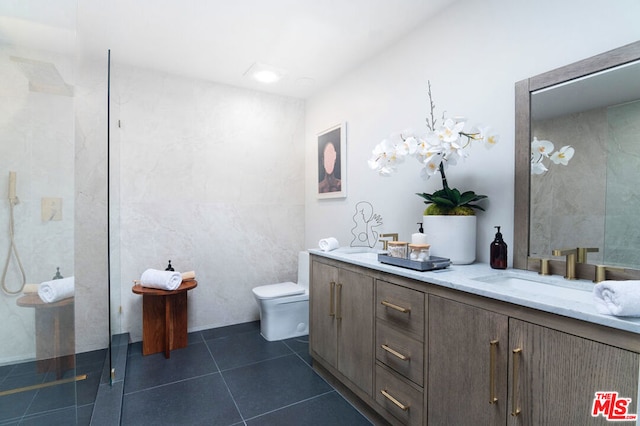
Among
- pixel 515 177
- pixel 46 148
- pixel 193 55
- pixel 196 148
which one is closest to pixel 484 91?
pixel 515 177

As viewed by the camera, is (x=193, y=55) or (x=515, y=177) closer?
(x=515, y=177)

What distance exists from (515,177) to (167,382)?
2.54 m

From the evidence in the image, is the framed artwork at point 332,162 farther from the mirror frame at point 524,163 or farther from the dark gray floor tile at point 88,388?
the dark gray floor tile at point 88,388

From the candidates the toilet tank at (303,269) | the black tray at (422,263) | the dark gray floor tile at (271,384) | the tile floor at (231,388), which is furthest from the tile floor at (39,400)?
the toilet tank at (303,269)

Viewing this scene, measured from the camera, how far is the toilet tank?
3.15m

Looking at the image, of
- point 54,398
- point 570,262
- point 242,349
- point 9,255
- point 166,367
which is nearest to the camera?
point 9,255

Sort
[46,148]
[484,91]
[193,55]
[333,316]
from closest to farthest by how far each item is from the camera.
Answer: [46,148] → [484,91] → [333,316] → [193,55]

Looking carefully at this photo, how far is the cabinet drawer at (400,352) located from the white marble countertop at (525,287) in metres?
0.31

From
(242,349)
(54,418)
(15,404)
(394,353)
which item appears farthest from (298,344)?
(15,404)

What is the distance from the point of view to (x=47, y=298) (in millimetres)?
1140

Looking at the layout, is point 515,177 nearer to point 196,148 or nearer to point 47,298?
point 47,298

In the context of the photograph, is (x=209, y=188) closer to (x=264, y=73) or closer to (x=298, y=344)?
(x=264, y=73)

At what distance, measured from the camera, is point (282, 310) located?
112 inches

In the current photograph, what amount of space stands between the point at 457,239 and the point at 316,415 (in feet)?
4.25
